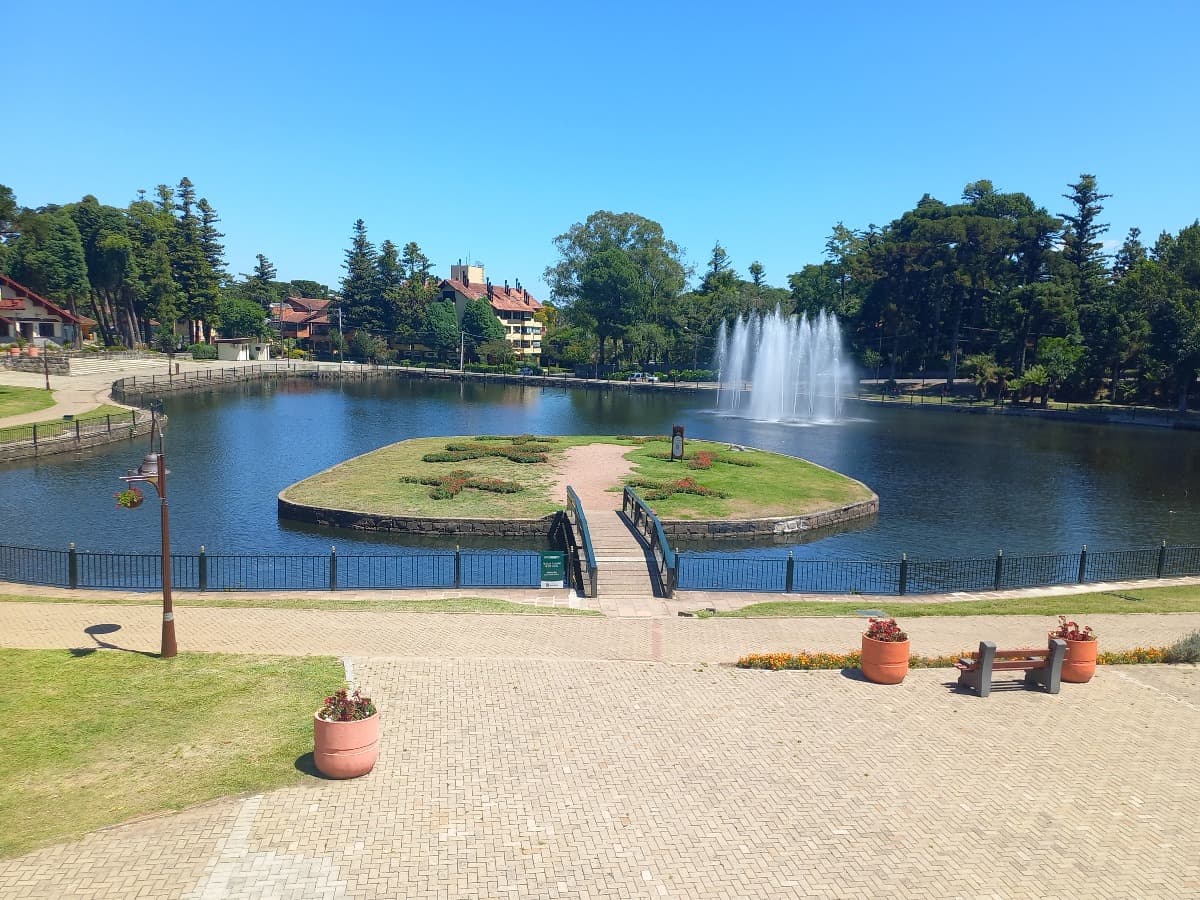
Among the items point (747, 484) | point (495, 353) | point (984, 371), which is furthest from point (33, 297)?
point (984, 371)

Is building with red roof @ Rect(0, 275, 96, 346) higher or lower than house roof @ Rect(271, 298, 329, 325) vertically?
lower

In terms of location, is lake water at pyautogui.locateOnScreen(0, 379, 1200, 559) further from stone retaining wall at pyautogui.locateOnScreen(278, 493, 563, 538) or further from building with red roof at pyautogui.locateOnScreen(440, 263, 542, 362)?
building with red roof at pyautogui.locateOnScreen(440, 263, 542, 362)

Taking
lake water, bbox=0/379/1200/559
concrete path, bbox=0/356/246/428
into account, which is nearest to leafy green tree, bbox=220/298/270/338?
concrete path, bbox=0/356/246/428

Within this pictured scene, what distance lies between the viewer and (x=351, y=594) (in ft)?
76.2

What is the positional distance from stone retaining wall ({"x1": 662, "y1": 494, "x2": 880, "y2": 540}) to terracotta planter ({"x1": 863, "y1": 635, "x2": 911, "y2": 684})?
1695 centimetres

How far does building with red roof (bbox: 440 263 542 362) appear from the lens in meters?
152

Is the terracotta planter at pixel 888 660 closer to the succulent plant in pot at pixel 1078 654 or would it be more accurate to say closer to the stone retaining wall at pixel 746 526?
the succulent plant in pot at pixel 1078 654

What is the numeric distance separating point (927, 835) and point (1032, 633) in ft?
37.3

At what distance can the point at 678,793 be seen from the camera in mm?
11945

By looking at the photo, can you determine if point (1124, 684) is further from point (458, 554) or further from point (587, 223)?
point (587, 223)

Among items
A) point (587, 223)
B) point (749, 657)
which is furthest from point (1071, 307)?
point (749, 657)

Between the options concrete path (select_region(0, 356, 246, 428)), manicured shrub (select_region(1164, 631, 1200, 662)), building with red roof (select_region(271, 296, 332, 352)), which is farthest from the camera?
building with red roof (select_region(271, 296, 332, 352))

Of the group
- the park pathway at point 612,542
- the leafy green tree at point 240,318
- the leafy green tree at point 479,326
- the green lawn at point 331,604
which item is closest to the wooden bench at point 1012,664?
the park pathway at point 612,542

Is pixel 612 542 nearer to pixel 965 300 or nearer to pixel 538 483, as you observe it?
pixel 538 483
